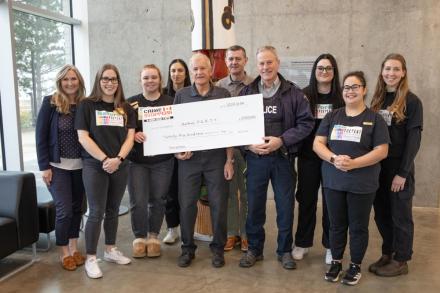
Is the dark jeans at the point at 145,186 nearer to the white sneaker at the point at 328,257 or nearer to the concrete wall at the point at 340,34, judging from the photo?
the white sneaker at the point at 328,257

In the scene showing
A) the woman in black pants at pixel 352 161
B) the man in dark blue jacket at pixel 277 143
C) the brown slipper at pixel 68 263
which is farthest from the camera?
the brown slipper at pixel 68 263

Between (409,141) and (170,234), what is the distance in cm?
206

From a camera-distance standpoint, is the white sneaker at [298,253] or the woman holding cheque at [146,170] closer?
the woman holding cheque at [146,170]

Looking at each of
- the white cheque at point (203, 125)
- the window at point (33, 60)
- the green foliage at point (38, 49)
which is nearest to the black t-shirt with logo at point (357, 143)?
the white cheque at point (203, 125)

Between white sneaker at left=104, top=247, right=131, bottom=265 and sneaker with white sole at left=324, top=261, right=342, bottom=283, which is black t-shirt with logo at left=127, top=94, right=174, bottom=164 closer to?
white sneaker at left=104, top=247, right=131, bottom=265

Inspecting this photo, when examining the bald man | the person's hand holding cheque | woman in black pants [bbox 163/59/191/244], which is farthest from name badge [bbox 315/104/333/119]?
woman in black pants [bbox 163/59/191/244]

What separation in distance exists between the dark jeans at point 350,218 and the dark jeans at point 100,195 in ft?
4.74

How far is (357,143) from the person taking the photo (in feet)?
8.43

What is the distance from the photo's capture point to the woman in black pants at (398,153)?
2.65 metres

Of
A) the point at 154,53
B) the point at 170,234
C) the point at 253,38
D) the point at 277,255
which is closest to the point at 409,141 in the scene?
the point at 277,255

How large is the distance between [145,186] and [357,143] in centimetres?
154

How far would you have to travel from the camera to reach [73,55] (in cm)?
549

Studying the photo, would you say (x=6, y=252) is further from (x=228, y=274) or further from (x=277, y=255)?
(x=277, y=255)

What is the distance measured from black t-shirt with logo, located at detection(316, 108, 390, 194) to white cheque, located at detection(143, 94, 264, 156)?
0.51 m
